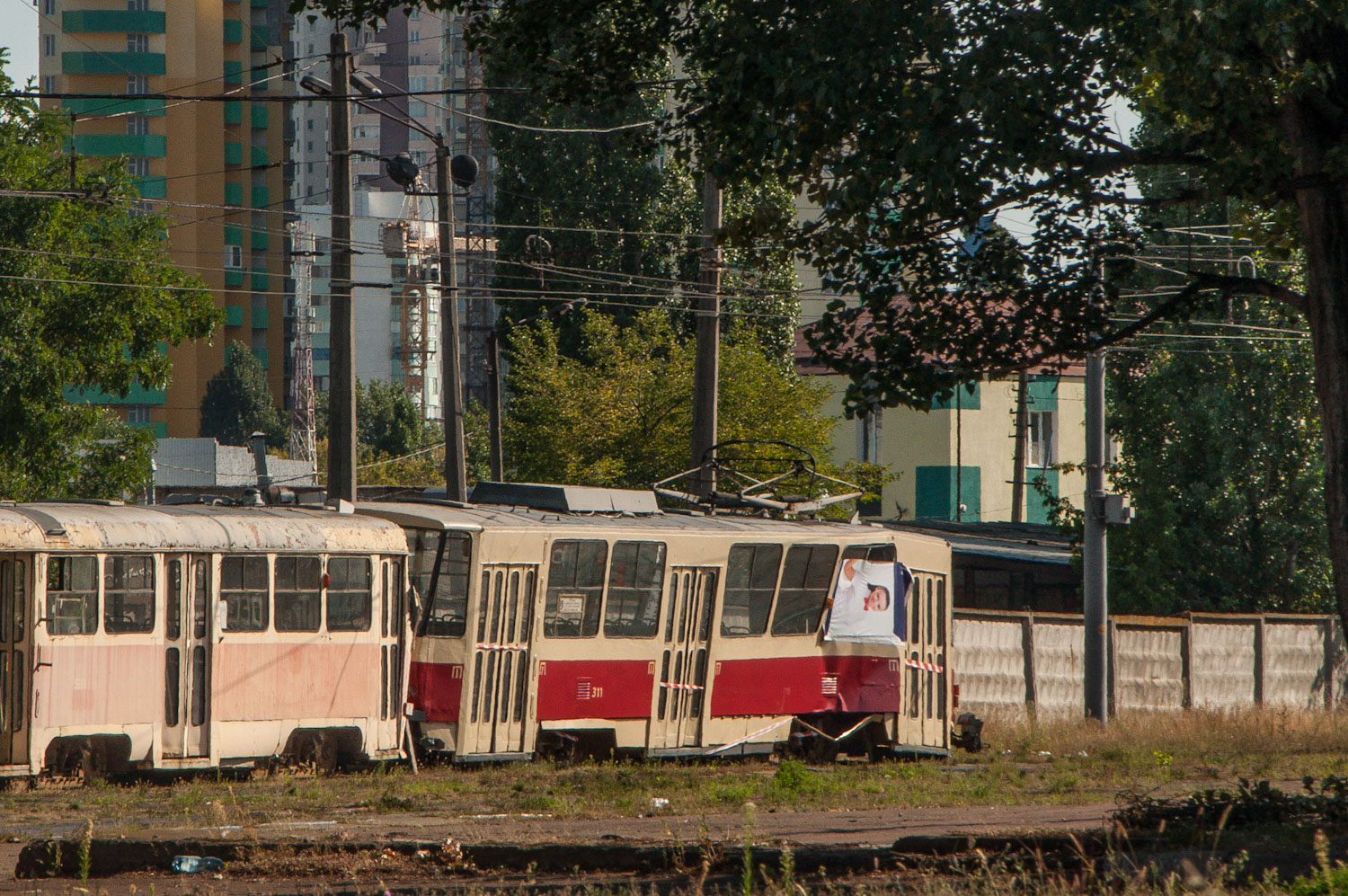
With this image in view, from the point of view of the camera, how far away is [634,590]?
17.6 m

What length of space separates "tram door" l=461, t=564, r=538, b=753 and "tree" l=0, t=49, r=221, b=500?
52.4 feet

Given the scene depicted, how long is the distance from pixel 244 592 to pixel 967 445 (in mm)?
40512

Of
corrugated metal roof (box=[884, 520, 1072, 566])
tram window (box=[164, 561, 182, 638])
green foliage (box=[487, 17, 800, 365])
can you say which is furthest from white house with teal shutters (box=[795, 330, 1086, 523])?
tram window (box=[164, 561, 182, 638])

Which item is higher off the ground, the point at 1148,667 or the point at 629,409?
the point at 629,409

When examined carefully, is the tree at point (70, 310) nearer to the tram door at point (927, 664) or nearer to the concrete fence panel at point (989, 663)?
the concrete fence panel at point (989, 663)

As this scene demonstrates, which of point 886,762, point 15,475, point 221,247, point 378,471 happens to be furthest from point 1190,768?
point 221,247

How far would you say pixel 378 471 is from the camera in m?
83.8

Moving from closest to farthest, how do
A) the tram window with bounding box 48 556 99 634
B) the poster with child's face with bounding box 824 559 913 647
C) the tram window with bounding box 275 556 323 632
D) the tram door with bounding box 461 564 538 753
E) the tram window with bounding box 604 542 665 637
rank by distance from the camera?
the tram window with bounding box 48 556 99 634 < the tram window with bounding box 275 556 323 632 < the tram door with bounding box 461 564 538 753 < the tram window with bounding box 604 542 665 637 < the poster with child's face with bounding box 824 559 913 647

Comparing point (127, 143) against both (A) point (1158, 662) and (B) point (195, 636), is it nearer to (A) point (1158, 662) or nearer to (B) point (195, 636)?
(A) point (1158, 662)

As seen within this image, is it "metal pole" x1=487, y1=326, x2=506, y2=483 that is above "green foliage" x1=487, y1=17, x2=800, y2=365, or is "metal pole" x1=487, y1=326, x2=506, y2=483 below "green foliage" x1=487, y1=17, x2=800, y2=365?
below

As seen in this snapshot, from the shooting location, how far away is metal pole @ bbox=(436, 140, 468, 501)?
26312 mm

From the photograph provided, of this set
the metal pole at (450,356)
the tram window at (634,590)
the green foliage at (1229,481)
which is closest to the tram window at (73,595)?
the tram window at (634,590)

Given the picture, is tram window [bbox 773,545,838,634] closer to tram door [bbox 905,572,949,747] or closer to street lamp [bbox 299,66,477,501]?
tram door [bbox 905,572,949,747]

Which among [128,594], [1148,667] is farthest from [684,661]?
[1148,667]
